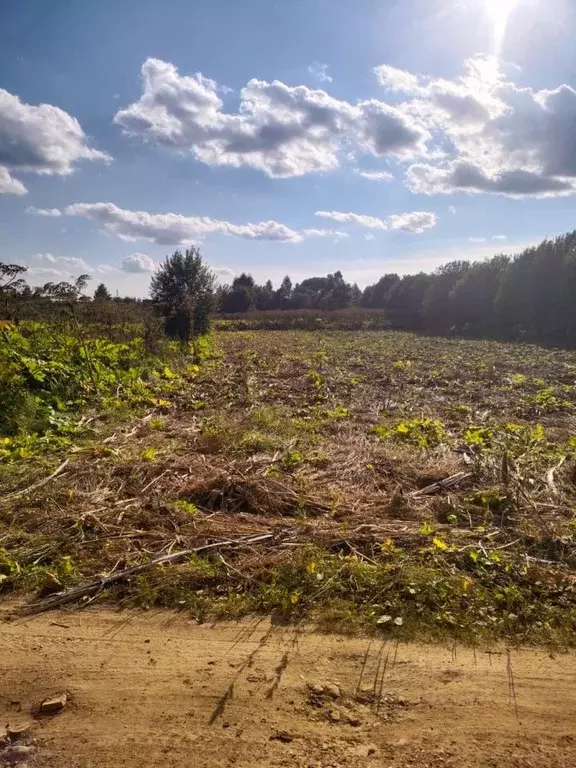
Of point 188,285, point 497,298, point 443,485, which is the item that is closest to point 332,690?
point 443,485

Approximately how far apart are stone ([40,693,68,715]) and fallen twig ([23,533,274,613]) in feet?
3.06

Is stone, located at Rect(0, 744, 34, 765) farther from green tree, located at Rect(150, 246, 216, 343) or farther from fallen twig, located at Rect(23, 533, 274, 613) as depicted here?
green tree, located at Rect(150, 246, 216, 343)

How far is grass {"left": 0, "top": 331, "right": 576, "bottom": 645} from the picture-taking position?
11.3 ft

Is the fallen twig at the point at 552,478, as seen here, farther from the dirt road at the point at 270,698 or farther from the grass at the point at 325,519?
the dirt road at the point at 270,698

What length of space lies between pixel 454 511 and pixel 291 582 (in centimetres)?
200

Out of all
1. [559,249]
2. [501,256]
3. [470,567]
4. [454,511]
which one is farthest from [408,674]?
[501,256]

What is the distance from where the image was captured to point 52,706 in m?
2.54

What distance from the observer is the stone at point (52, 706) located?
2523 mm

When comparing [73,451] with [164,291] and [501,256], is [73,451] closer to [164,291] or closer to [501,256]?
[164,291]

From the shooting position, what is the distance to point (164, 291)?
2419cm

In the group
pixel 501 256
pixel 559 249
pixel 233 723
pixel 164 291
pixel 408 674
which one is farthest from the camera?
pixel 501 256

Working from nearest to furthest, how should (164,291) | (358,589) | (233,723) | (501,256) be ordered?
(233,723), (358,589), (164,291), (501,256)

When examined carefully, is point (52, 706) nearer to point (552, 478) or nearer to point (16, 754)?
point (16, 754)

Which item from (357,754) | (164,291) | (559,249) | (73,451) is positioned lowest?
(357,754)
